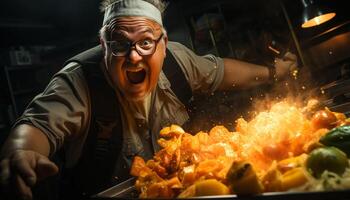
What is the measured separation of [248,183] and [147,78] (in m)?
1.77

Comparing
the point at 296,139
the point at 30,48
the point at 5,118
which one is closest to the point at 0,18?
the point at 30,48

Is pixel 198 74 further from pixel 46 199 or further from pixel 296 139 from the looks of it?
pixel 46 199

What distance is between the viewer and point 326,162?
153 centimetres

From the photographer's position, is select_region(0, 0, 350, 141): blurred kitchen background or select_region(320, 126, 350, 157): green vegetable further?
select_region(0, 0, 350, 141): blurred kitchen background

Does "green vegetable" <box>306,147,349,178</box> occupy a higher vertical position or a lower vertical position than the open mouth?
lower

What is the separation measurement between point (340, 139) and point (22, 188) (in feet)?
6.03

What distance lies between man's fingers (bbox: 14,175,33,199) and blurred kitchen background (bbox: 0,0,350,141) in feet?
9.59

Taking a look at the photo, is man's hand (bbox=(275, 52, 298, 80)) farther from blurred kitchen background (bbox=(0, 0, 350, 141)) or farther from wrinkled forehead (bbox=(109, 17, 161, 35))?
wrinkled forehead (bbox=(109, 17, 161, 35))

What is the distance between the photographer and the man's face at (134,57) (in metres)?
2.86

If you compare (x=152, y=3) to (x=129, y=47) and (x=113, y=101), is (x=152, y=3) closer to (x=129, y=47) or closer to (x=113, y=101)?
(x=129, y=47)

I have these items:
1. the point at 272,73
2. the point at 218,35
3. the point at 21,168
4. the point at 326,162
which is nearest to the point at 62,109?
the point at 21,168

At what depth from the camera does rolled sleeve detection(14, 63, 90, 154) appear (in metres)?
2.70

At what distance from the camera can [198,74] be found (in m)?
3.76

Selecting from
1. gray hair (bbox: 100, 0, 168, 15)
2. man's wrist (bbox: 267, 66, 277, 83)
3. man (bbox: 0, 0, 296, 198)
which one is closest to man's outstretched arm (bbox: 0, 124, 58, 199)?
man (bbox: 0, 0, 296, 198)
